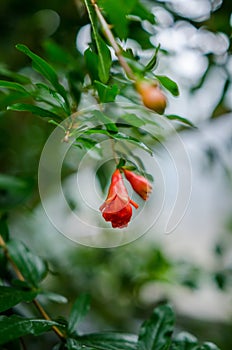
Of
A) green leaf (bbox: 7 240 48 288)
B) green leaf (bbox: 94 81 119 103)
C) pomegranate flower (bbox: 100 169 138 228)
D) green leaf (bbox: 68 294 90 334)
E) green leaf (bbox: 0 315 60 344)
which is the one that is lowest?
green leaf (bbox: 0 315 60 344)

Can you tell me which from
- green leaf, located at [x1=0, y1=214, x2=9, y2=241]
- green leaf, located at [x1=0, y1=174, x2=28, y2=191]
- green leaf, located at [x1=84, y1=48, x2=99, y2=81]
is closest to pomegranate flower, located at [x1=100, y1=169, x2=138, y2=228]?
green leaf, located at [x1=84, y1=48, x2=99, y2=81]

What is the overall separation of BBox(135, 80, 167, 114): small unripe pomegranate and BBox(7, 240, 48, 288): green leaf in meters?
0.27

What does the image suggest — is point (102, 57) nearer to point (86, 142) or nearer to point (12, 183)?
point (86, 142)

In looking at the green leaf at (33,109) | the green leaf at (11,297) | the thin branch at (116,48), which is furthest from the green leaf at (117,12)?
the green leaf at (11,297)

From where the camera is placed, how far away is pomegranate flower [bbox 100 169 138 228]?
1.43ft

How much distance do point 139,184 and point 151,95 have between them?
9 centimetres

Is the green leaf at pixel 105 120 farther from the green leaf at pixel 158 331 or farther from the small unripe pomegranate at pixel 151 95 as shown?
the green leaf at pixel 158 331

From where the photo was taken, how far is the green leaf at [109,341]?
0.52 metres

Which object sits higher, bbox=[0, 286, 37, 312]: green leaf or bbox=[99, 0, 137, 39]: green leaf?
bbox=[99, 0, 137, 39]: green leaf

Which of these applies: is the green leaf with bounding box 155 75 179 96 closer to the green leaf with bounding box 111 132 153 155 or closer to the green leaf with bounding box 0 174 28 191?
the green leaf with bounding box 111 132 153 155

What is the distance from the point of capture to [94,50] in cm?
51

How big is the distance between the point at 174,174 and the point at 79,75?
22 centimetres

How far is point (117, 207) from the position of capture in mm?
440

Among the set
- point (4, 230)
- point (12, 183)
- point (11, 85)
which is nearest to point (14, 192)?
point (12, 183)
